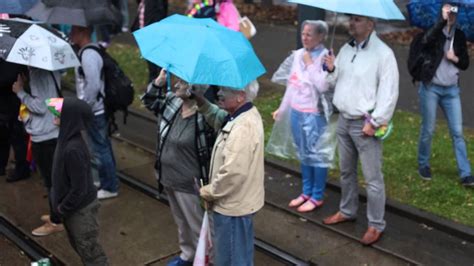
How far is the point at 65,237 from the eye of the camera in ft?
18.5

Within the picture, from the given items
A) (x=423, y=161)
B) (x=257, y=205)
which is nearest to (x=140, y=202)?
(x=257, y=205)

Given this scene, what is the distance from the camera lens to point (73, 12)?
226 inches

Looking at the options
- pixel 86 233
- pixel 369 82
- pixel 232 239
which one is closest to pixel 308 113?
pixel 369 82

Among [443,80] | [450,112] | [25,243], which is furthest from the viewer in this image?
[450,112]

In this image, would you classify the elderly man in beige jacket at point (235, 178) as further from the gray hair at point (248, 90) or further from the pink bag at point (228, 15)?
the pink bag at point (228, 15)

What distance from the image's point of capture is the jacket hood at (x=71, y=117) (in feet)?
14.2

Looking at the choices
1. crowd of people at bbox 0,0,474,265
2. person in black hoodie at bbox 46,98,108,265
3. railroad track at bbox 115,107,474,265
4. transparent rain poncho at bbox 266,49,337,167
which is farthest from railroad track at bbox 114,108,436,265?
person in black hoodie at bbox 46,98,108,265

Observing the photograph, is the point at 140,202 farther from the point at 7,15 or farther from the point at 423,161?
the point at 423,161

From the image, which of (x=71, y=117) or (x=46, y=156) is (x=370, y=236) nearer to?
(x=71, y=117)

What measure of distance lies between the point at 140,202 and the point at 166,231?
2.42 ft

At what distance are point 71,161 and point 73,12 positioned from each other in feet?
6.47

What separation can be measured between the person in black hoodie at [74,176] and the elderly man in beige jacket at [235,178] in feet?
2.89

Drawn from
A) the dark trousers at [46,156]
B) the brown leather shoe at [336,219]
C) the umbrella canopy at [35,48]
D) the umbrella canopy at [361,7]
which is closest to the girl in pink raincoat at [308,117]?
the brown leather shoe at [336,219]

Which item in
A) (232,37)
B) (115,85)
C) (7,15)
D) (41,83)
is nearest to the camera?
(232,37)
